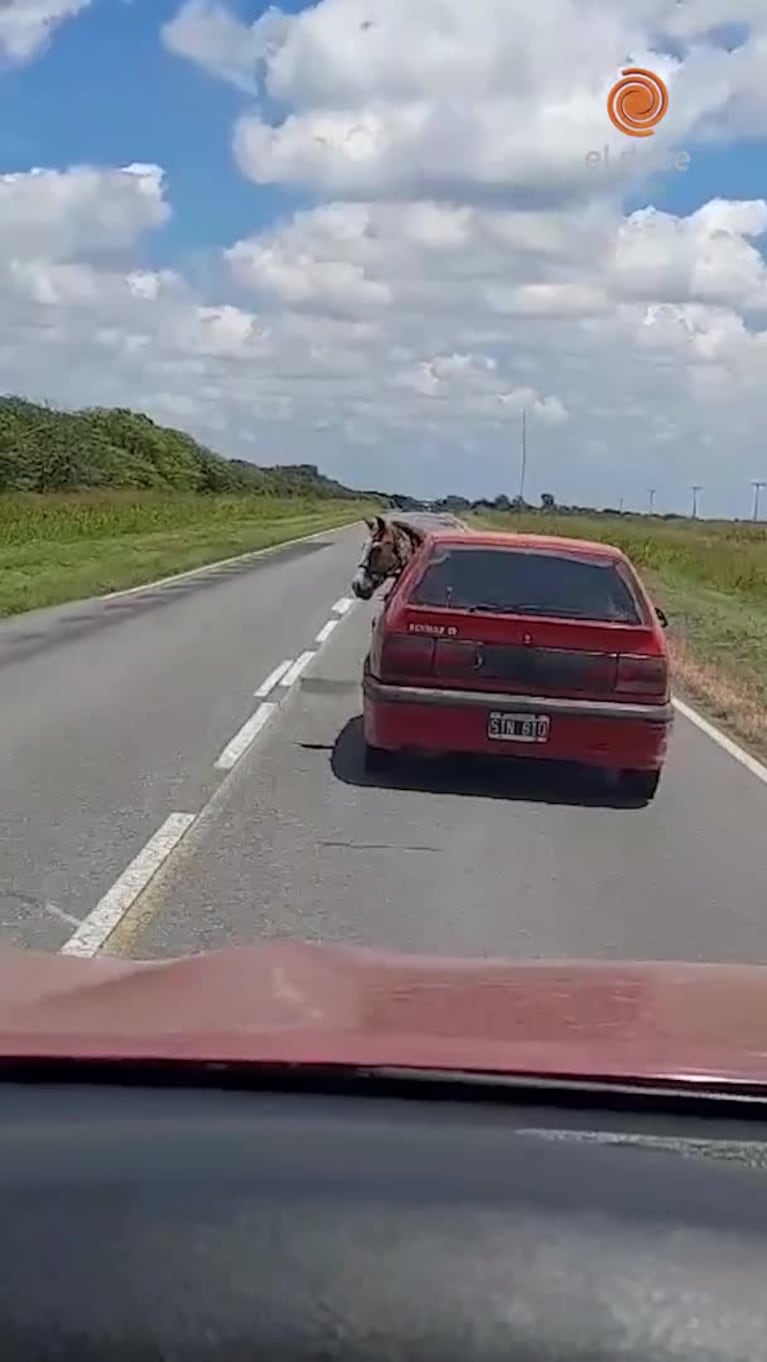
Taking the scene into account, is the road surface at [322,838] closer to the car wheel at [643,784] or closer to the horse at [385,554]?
the car wheel at [643,784]

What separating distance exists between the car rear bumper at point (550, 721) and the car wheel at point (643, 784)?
0.16 meters

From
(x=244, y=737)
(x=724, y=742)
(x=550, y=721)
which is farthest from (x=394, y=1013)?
(x=724, y=742)

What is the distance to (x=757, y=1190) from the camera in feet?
7.83

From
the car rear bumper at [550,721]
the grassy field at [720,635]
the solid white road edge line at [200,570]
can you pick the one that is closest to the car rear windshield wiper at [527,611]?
the car rear bumper at [550,721]

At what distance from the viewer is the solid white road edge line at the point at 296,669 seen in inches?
690

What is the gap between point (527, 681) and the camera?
1127cm

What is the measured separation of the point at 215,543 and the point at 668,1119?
51795 millimetres

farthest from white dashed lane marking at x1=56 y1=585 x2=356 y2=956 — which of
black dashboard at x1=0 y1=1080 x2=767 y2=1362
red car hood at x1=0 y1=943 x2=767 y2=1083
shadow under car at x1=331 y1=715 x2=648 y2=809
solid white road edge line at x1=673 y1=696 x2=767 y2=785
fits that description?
black dashboard at x1=0 y1=1080 x2=767 y2=1362

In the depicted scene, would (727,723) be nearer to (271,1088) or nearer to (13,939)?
(13,939)

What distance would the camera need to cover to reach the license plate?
36.9 feet

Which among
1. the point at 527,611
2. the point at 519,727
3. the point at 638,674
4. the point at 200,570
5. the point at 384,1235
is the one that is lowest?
the point at 200,570

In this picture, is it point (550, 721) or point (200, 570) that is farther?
point (200, 570)

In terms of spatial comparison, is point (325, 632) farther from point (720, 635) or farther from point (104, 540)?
point (104, 540)

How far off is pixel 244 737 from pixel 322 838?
152 inches
